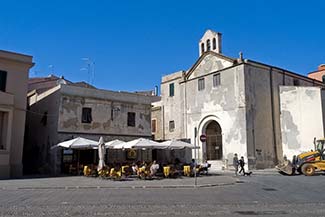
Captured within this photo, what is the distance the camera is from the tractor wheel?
79.2 ft

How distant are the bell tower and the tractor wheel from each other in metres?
15.9

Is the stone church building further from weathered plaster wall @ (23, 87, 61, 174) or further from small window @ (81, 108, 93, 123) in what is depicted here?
weathered plaster wall @ (23, 87, 61, 174)

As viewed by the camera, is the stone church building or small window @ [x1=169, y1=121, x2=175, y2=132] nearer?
the stone church building

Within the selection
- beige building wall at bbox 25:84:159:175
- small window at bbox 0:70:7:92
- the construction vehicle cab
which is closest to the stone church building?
the construction vehicle cab

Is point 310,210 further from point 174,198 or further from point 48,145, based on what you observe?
point 48,145

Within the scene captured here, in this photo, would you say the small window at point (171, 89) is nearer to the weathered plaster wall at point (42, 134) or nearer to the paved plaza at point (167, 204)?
the weathered plaster wall at point (42, 134)

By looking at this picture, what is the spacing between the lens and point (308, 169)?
79.8 feet

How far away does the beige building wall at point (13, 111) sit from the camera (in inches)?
914

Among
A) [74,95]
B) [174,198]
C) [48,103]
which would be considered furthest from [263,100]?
[174,198]

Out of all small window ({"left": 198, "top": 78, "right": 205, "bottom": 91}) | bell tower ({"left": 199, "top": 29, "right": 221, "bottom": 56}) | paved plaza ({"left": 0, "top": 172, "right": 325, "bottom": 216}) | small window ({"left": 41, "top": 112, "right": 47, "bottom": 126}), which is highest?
bell tower ({"left": 199, "top": 29, "right": 221, "bottom": 56})

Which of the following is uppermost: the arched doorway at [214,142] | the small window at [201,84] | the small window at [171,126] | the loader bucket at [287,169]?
the small window at [201,84]

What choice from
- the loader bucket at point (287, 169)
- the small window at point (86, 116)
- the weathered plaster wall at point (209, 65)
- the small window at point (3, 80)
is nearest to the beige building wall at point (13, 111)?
the small window at point (3, 80)

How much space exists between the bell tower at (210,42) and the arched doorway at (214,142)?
319 inches

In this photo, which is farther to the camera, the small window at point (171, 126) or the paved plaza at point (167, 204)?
the small window at point (171, 126)
